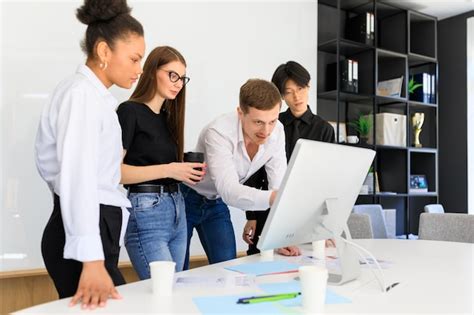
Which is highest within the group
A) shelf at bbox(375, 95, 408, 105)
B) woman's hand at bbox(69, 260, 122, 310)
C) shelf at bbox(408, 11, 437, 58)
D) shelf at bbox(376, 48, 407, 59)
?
shelf at bbox(408, 11, 437, 58)

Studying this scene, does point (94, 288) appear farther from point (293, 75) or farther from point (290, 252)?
point (293, 75)

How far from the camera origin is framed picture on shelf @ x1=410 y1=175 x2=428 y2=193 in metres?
4.61

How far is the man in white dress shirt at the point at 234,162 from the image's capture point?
1763 mm

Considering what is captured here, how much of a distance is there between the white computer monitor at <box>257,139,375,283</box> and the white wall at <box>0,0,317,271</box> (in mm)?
1765

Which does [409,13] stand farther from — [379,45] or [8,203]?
[8,203]

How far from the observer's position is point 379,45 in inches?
188

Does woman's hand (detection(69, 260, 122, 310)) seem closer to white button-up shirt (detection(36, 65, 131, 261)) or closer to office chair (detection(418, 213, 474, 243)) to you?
white button-up shirt (detection(36, 65, 131, 261))

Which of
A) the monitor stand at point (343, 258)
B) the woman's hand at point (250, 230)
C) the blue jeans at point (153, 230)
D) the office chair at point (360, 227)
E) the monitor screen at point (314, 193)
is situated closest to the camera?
the monitor screen at point (314, 193)

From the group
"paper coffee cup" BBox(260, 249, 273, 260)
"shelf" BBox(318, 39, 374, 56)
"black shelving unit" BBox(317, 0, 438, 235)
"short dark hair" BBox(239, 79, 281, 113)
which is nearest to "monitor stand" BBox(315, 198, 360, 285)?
"paper coffee cup" BBox(260, 249, 273, 260)

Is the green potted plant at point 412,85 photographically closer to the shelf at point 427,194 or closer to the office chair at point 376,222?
the shelf at point 427,194

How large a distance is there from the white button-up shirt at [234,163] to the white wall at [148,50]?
3.51 feet

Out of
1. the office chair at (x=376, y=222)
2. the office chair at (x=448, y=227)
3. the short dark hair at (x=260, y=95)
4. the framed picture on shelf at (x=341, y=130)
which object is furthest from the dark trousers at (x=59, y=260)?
the framed picture on shelf at (x=341, y=130)

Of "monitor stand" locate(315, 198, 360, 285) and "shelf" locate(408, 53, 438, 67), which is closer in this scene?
"monitor stand" locate(315, 198, 360, 285)

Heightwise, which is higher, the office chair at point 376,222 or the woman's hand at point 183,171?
the woman's hand at point 183,171
